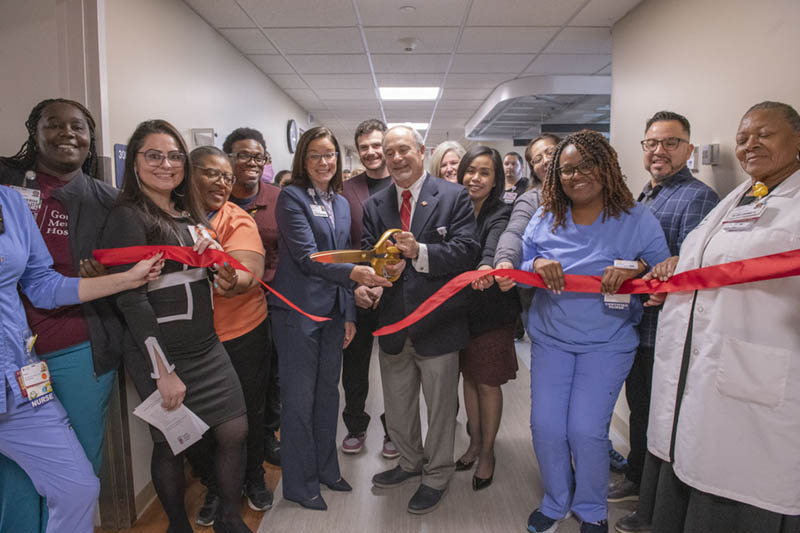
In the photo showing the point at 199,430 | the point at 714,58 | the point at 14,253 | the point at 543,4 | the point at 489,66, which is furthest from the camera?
the point at 489,66

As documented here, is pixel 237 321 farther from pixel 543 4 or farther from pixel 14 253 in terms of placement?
pixel 543 4

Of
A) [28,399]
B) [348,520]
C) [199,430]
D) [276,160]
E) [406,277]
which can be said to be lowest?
[348,520]

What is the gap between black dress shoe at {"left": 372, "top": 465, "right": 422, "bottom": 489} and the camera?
2605mm

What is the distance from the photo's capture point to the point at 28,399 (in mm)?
1550

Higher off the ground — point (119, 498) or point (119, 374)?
point (119, 374)

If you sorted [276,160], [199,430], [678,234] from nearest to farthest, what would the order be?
[199,430], [678,234], [276,160]

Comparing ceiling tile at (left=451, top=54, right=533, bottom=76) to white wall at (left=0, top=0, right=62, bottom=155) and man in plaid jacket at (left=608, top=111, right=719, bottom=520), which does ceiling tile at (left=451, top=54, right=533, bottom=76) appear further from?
white wall at (left=0, top=0, right=62, bottom=155)

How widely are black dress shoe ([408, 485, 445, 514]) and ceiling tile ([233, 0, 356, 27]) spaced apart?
346 centimetres

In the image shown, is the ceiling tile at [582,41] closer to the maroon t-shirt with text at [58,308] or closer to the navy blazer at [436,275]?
the navy blazer at [436,275]

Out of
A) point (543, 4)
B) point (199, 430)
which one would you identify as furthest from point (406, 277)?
point (543, 4)

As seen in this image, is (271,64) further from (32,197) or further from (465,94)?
(32,197)

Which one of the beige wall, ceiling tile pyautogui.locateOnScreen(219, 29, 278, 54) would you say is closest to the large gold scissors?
the beige wall

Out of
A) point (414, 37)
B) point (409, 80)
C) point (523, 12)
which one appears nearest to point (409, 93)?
point (409, 80)

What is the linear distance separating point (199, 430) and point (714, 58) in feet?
11.1
